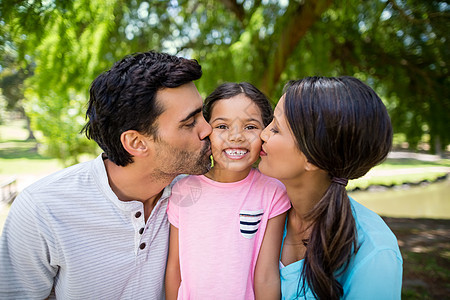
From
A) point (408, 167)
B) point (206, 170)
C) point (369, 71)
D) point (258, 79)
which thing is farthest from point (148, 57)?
point (408, 167)

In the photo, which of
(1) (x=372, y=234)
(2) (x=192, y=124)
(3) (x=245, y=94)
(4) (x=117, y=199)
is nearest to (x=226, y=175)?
(2) (x=192, y=124)

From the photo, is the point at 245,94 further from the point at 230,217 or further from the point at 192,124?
the point at 230,217

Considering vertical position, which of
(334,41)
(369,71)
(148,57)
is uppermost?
(334,41)

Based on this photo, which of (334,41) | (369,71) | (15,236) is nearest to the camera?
(15,236)

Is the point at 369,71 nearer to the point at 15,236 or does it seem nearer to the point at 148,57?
the point at 148,57

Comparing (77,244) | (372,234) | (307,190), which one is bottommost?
(77,244)

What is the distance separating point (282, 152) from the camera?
52.1 inches

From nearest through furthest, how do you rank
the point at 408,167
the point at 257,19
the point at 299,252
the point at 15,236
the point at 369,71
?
the point at 15,236 → the point at 299,252 → the point at 257,19 → the point at 369,71 → the point at 408,167

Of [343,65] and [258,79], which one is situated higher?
[343,65]

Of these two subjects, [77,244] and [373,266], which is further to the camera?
[77,244]

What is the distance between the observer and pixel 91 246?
1.37 m

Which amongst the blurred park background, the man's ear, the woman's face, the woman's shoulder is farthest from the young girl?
the blurred park background

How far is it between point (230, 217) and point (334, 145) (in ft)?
1.92

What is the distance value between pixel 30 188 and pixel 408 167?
19.1m
